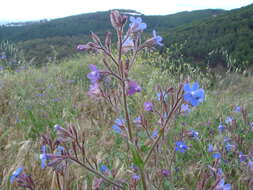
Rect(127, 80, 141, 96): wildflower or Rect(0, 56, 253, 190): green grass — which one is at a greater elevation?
Rect(127, 80, 141, 96): wildflower

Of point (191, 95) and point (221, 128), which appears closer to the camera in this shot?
point (191, 95)

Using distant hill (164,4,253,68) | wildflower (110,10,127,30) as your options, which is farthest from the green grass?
distant hill (164,4,253,68)

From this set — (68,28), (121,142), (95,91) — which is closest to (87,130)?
(121,142)

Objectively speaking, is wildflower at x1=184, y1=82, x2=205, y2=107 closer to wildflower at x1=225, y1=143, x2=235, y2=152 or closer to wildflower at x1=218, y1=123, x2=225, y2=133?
wildflower at x1=225, y1=143, x2=235, y2=152

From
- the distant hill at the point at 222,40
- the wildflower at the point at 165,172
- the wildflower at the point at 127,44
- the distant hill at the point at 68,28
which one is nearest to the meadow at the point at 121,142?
the wildflower at the point at 165,172

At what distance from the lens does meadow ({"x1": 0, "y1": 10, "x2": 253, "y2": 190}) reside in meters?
1.20

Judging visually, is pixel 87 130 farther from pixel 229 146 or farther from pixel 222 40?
pixel 222 40

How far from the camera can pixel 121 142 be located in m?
2.48

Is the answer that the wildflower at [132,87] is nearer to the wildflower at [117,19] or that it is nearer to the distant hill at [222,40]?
the wildflower at [117,19]

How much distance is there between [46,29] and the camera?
28.4m

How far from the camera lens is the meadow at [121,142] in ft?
3.92

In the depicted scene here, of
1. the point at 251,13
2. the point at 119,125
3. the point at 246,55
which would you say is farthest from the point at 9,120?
the point at 251,13

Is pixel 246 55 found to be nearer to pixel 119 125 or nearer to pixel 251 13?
pixel 251 13

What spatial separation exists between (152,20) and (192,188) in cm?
3405
